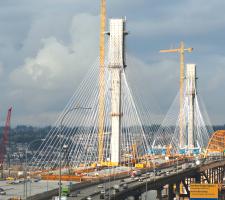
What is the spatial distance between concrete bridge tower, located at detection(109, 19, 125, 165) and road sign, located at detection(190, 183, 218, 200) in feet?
78.9

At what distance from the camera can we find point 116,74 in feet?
286

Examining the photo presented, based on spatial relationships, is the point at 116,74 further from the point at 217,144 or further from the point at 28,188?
the point at 217,144

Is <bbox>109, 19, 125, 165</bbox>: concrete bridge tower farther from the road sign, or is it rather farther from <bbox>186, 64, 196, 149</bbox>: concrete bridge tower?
<bbox>186, 64, 196, 149</bbox>: concrete bridge tower

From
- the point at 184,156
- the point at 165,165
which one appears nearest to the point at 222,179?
the point at 184,156

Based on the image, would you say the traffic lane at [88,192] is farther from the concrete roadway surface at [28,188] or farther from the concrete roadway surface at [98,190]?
the concrete roadway surface at [28,188]

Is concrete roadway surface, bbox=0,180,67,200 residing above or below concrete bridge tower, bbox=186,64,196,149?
below

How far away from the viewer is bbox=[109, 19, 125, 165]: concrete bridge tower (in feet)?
285

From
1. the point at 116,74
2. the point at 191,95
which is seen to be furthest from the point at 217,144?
the point at 116,74

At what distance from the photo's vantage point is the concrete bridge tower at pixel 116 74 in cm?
8700

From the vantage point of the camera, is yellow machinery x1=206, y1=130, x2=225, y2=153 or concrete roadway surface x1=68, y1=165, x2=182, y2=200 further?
yellow machinery x1=206, y1=130, x2=225, y2=153

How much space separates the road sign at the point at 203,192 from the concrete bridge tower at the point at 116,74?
78.9ft

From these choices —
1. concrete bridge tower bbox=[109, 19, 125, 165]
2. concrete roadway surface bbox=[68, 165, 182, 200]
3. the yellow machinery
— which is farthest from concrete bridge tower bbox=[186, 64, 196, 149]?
concrete roadway surface bbox=[68, 165, 182, 200]

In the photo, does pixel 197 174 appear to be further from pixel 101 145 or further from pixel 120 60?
pixel 120 60

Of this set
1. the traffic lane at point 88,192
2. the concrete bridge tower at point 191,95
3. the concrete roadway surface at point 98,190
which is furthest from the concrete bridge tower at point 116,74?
the concrete bridge tower at point 191,95
